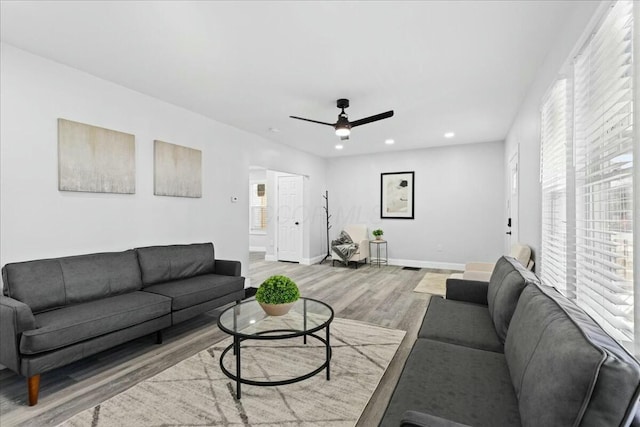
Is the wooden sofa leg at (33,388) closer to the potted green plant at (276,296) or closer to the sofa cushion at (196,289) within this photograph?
the sofa cushion at (196,289)

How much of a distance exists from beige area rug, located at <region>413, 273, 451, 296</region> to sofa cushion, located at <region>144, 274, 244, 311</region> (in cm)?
279

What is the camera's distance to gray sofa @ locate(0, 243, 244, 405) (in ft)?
6.93

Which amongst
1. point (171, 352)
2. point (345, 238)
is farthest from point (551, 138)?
point (345, 238)

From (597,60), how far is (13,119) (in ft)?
13.4

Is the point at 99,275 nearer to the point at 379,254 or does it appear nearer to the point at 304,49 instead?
the point at 304,49

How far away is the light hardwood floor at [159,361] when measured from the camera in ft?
6.70

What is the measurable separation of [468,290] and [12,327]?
3380mm

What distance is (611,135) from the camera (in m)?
1.47

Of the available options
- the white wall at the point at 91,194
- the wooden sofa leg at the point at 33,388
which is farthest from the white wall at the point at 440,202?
the wooden sofa leg at the point at 33,388

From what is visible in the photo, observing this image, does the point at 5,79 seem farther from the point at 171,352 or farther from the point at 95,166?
the point at 171,352

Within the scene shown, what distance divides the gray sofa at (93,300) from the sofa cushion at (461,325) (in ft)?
7.33

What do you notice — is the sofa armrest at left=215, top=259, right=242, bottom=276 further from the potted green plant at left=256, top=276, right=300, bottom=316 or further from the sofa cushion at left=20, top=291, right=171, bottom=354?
the potted green plant at left=256, top=276, right=300, bottom=316

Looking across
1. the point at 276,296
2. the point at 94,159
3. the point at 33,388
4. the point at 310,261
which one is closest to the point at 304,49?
the point at 276,296

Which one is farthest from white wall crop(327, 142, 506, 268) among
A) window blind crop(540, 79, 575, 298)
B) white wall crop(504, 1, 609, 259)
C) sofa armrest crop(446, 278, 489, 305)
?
sofa armrest crop(446, 278, 489, 305)
